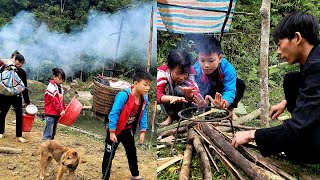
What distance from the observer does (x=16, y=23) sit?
72.1 inches

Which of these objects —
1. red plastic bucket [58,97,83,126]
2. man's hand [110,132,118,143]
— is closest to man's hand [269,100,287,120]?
man's hand [110,132,118,143]

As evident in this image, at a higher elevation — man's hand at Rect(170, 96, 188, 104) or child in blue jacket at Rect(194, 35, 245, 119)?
child in blue jacket at Rect(194, 35, 245, 119)

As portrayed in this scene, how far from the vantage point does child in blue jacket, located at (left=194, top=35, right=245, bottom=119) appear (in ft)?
5.23

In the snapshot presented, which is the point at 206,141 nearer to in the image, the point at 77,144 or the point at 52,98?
the point at 77,144

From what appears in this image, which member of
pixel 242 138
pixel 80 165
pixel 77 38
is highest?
pixel 77 38

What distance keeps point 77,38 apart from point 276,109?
3.94ft

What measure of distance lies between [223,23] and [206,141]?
63 cm

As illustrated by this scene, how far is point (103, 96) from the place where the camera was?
168 centimetres

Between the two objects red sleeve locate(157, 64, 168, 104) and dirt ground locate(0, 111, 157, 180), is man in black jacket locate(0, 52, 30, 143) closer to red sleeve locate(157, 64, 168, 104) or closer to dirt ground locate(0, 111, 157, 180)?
dirt ground locate(0, 111, 157, 180)

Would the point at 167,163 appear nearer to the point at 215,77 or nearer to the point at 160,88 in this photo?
the point at 160,88

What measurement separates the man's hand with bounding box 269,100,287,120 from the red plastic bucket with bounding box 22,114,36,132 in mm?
1424

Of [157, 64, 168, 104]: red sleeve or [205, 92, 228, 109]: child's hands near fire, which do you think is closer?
[157, 64, 168, 104]: red sleeve

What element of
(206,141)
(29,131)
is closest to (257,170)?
(206,141)

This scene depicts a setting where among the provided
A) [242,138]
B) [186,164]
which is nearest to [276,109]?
[242,138]
